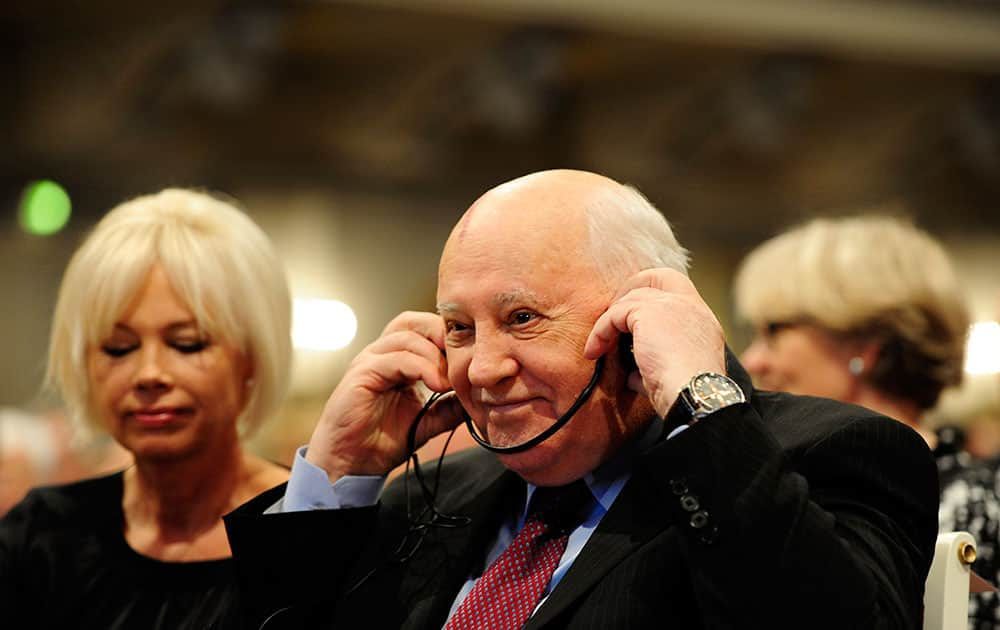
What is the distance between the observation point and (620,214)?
73.3 inches

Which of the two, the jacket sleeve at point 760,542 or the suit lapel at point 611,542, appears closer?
the jacket sleeve at point 760,542

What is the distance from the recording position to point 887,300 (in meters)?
3.07

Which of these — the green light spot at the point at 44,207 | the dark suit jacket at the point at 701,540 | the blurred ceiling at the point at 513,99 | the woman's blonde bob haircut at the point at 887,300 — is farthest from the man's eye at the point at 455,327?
Result: the green light spot at the point at 44,207

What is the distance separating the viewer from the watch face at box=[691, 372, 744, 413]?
1591mm

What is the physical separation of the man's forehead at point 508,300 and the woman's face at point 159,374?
92cm

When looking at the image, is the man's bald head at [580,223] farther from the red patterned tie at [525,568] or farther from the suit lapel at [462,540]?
the suit lapel at [462,540]

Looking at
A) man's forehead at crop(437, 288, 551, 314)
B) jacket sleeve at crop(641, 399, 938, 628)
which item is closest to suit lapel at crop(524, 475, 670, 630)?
jacket sleeve at crop(641, 399, 938, 628)

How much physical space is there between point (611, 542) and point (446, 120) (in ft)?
24.4

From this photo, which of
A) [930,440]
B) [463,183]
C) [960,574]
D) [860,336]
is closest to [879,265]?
[860,336]

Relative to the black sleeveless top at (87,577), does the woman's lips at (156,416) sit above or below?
above

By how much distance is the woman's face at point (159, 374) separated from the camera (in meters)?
2.55

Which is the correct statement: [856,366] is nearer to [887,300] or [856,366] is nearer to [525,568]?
[887,300]

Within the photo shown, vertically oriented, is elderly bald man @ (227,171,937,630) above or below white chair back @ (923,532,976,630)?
above

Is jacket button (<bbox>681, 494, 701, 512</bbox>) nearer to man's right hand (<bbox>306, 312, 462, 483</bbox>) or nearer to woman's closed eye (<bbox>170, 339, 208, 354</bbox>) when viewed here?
man's right hand (<bbox>306, 312, 462, 483</bbox>)
